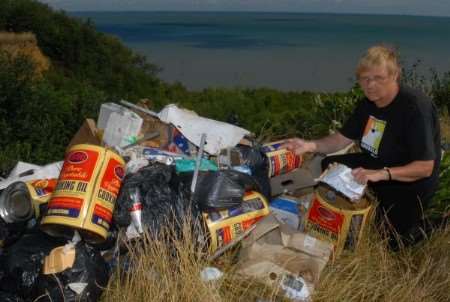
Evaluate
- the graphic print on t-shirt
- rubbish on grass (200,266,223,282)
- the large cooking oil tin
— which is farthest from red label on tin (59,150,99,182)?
the graphic print on t-shirt

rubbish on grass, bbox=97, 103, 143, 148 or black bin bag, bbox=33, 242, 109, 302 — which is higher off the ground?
rubbish on grass, bbox=97, 103, 143, 148

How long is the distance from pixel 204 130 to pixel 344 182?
113 cm

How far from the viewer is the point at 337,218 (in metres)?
2.83

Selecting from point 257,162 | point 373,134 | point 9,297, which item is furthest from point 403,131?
point 9,297

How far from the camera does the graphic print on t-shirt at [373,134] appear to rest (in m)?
3.12

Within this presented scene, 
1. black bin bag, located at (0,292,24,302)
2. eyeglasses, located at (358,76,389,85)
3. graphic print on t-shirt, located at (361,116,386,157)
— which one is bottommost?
black bin bag, located at (0,292,24,302)

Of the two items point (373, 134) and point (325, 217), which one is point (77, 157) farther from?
point (373, 134)

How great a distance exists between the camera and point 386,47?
114 inches

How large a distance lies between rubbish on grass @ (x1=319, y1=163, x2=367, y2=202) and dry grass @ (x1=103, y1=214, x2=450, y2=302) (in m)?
0.30

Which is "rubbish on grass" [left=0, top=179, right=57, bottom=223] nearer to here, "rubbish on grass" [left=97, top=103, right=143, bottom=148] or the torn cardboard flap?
the torn cardboard flap

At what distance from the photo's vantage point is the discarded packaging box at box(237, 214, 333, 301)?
2.42 metres


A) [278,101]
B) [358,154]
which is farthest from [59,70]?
[358,154]

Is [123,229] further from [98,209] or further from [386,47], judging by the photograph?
[386,47]

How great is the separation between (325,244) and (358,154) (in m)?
0.99
